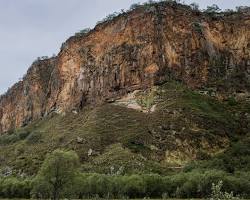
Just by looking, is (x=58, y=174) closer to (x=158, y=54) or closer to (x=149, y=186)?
(x=149, y=186)

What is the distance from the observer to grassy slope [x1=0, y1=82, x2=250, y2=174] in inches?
4643

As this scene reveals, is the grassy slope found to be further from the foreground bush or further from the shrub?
the shrub

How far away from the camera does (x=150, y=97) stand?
145m

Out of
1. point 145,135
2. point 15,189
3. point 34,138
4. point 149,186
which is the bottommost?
point 149,186

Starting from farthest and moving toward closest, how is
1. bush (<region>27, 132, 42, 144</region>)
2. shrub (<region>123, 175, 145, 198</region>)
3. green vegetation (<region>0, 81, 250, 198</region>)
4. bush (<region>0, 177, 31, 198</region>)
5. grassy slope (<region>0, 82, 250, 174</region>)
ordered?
1. bush (<region>27, 132, 42, 144</region>)
2. grassy slope (<region>0, 82, 250, 174</region>)
3. bush (<region>0, 177, 31, 198</region>)
4. green vegetation (<region>0, 81, 250, 198</region>)
5. shrub (<region>123, 175, 145, 198</region>)

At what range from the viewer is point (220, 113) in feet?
463

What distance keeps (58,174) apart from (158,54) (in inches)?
3705

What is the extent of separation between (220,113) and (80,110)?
41077 mm

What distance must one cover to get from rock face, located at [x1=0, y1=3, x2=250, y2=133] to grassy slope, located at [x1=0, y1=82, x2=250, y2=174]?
7557mm

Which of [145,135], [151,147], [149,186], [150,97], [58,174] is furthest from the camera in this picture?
[150,97]

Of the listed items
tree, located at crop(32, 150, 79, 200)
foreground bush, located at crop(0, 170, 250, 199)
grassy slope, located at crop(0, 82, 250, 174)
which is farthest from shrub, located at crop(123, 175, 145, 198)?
tree, located at crop(32, 150, 79, 200)

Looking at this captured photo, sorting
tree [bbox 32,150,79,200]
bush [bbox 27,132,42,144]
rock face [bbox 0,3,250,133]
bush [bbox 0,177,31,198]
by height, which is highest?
rock face [bbox 0,3,250,133]

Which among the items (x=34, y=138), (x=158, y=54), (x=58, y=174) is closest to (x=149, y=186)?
(x=58, y=174)

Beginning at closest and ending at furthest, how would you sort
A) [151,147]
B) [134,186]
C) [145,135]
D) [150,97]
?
[134,186]
[151,147]
[145,135]
[150,97]
